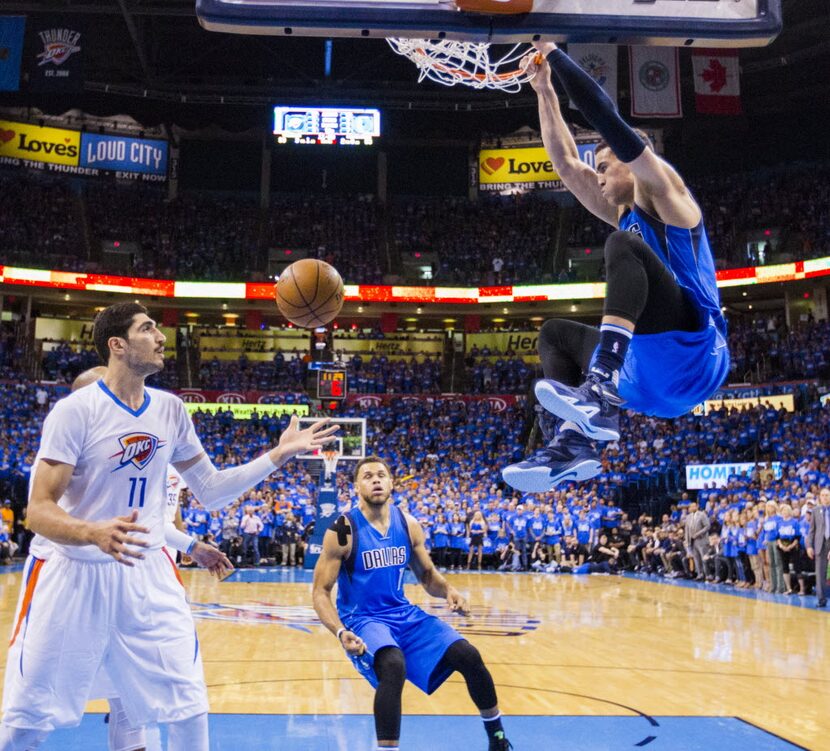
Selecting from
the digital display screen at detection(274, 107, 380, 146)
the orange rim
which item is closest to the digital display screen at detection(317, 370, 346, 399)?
the orange rim

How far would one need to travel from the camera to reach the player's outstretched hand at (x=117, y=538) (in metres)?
3.08

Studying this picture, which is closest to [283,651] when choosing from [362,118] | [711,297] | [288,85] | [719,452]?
[711,297]

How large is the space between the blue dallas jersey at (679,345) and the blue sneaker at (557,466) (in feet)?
0.88

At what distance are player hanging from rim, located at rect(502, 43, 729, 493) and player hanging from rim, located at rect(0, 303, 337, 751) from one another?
934 millimetres

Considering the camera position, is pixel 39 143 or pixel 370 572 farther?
pixel 39 143

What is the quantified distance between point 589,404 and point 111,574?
6.67 ft

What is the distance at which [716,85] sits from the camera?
23672mm

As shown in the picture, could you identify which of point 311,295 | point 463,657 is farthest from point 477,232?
point 463,657

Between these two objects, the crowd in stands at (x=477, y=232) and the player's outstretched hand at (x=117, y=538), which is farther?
the crowd in stands at (x=477, y=232)

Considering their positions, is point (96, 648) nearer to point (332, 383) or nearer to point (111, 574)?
point (111, 574)

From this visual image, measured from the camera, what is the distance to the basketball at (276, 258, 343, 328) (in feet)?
18.8

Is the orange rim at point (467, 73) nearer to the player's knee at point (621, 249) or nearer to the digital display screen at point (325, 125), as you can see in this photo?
the player's knee at point (621, 249)

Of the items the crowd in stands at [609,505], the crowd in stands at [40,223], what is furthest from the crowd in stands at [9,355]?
the crowd in stands at [609,505]

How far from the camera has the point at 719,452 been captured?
2183 cm
